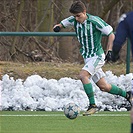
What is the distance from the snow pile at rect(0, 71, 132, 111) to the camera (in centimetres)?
1436

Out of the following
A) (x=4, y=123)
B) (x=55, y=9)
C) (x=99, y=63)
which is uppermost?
(x=55, y=9)

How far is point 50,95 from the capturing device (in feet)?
48.0

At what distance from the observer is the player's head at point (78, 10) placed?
12820mm

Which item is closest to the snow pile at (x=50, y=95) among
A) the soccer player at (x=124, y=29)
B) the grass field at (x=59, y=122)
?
the grass field at (x=59, y=122)

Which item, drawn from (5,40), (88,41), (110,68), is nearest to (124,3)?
(5,40)

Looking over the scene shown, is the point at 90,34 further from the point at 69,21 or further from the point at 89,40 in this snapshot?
the point at 69,21

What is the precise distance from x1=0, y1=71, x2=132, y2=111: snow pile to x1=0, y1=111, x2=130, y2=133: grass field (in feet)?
1.46

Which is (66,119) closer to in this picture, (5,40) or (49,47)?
(5,40)

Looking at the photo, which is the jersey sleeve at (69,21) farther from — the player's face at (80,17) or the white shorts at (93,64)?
the white shorts at (93,64)

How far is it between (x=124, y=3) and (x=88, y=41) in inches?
668

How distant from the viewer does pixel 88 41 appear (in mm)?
13078

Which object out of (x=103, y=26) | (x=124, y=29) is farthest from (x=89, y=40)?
(x=124, y=29)

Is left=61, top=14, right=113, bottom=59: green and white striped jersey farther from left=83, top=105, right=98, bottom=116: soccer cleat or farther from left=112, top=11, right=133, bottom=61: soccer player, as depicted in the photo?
left=112, top=11, right=133, bottom=61: soccer player

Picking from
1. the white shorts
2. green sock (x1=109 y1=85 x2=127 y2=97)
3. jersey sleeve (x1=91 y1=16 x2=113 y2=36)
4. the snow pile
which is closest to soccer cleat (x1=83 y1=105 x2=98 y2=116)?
the white shorts
